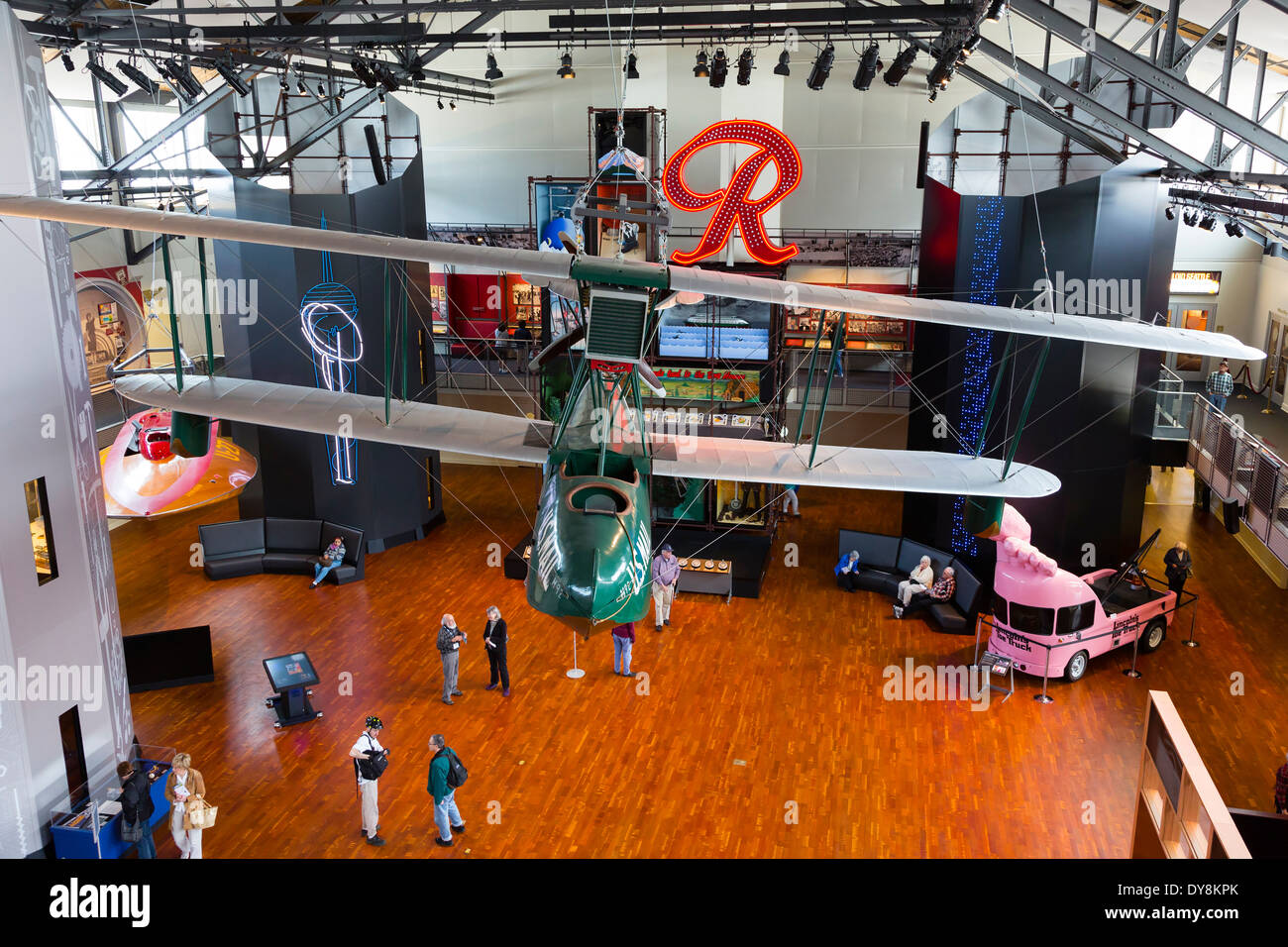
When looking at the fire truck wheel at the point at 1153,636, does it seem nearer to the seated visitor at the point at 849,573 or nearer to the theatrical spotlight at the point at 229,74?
the seated visitor at the point at 849,573

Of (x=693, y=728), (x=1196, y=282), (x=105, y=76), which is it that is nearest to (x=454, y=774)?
(x=693, y=728)

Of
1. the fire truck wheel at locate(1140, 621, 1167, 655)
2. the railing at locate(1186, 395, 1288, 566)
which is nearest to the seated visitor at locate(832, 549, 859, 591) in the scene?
the fire truck wheel at locate(1140, 621, 1167, 655)

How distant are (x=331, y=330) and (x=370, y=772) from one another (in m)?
8.75

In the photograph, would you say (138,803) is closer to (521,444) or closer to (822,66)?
(521,444)

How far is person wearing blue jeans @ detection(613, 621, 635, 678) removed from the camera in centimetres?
1213

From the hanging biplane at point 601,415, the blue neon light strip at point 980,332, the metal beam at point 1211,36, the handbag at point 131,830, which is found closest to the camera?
the hanging biplane at point 601,415

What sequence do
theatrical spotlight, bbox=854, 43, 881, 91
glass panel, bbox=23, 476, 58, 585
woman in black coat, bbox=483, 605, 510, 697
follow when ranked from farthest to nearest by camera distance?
theatrical spotlight, bbox=854, 43, 881, 91, woman in black coat, bbox=483, 605, 510, 697, glass panel, bbox=23, 476, 58, 585

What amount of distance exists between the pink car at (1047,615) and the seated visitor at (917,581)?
1690 millimetres

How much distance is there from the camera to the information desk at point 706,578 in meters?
14.9

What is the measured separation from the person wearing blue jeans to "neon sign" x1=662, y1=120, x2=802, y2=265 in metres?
6.00

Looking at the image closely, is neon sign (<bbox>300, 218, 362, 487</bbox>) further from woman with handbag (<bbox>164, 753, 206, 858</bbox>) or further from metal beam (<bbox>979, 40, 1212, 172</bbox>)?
metal beam (<bbox>979, 40, 1212, 172</bbox>)

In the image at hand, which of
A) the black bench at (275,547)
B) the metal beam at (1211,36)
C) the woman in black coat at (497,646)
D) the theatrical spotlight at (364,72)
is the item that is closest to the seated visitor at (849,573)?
the woman in black coat at (497,646)

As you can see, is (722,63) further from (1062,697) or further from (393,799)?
(393,799)

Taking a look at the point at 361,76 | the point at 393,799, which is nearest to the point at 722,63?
the point at 361,76
